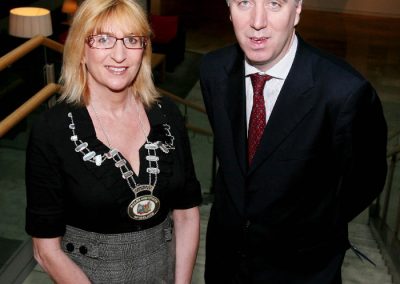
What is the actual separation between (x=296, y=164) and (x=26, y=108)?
5.83 feet

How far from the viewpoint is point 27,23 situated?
26.5 feet

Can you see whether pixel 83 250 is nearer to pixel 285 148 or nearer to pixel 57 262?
pixel 57 262

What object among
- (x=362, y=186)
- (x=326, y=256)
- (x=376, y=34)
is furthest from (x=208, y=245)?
(x=376, y=34)

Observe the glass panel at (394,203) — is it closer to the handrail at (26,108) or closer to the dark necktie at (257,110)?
the handrail at (26,108)

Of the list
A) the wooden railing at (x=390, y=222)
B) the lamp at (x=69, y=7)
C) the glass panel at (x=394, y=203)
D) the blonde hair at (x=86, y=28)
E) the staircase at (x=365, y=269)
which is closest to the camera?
the blonde hair at (x=86, y=28)

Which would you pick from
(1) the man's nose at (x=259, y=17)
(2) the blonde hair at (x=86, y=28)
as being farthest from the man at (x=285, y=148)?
(2) the blonde hair at (x=86, y=28)

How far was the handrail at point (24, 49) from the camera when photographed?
324 cm

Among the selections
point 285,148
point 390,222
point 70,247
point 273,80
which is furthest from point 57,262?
point 390,222

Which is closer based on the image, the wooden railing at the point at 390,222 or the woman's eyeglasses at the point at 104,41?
the woman's eyeglasses at the point at 104,41

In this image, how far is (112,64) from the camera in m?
2.18

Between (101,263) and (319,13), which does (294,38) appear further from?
(319,13)

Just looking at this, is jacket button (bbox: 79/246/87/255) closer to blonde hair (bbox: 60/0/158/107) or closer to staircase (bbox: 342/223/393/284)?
blonde hair (bbox: 60/0/158/107)

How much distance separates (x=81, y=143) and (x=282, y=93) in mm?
782

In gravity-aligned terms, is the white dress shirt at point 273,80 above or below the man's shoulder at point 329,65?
below
